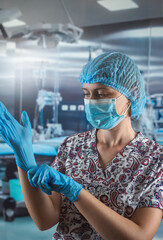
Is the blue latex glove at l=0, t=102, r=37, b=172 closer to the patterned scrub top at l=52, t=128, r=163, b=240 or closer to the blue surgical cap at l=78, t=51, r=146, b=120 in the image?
the patterned scrub top at l=52, t=128, r=163, b=240

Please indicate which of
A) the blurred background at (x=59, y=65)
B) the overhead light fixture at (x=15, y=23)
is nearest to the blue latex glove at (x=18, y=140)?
the blurred background at (x=59, y=65)

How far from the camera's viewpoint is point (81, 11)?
2918 millimetres

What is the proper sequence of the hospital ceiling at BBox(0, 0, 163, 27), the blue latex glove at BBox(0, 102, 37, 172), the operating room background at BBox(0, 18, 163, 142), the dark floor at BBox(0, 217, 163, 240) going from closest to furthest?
the blue latex glove at BBox(0, 102, 37, 172) < the dark floor at BBox(0, 217, 163, 240) < the hospital ceiling at BBox(0, 0, 163, 27) < the operating room background at BBox(0, 18, 163, 142)

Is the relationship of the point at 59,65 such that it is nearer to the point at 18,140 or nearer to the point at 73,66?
the point at 73,66

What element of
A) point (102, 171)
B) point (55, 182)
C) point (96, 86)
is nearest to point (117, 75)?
point (96, 86)

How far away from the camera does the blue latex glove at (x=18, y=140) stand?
96 cm

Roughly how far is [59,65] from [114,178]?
2.42 metres

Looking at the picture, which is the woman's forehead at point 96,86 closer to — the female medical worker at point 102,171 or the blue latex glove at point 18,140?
the female medical worker at point 102,171

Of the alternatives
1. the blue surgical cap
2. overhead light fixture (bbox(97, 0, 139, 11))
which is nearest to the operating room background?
overhead light fixture (bbox(97, 0, 139, 11))

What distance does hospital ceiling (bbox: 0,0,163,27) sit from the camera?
2.79m

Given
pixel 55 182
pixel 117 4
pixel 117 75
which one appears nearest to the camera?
pixel 55 182

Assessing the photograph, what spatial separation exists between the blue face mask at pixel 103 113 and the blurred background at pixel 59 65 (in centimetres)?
162

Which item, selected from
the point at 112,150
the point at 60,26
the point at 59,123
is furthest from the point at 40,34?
the point at 112,150

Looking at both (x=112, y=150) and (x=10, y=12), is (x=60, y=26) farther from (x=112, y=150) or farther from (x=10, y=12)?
(x=112, y=150)
